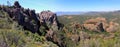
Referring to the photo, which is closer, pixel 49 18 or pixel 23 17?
Answer: pixel 23 17

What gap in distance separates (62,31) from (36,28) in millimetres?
31244

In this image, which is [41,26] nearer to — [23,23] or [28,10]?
[28,10]

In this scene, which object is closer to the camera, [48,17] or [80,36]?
[80,36]

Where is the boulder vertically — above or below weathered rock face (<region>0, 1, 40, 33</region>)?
below

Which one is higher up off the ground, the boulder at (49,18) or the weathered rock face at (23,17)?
the weathered rock face at (23,17)

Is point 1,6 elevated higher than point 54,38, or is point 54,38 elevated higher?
point 1,6

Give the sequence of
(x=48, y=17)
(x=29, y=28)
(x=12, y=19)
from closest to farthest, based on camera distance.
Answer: (x=12, y=19)
(x=29, y=28)
(x=48, y=17)

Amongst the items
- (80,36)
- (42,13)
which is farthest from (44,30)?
(42,13)

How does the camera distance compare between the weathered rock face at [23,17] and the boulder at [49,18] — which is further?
the boulder at [49,18]

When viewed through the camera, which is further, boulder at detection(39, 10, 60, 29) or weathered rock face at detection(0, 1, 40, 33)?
boulder at detection(39, 10, 60, 29)

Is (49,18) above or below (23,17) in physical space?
below

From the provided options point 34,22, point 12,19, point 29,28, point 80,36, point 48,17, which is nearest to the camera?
point 12,19

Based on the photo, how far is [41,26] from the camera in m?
156

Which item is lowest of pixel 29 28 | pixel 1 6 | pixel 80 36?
pixel 80 36
